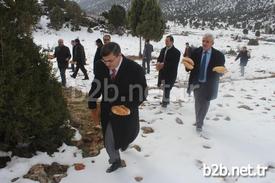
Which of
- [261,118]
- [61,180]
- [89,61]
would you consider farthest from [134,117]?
[89,61]

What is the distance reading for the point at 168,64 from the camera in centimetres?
873

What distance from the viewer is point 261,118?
863 cm

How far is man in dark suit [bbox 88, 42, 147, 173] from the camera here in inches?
183

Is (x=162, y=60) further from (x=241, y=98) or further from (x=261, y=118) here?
(x=241, y=98)

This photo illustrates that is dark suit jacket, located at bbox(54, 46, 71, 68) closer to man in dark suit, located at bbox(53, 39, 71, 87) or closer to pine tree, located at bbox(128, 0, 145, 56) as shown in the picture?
man in dark suit, located at bbox(53, 39, 71, 87)

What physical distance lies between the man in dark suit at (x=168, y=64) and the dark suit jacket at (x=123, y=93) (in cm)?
397

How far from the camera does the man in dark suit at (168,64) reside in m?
8.61

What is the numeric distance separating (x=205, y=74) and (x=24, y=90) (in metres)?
3.49

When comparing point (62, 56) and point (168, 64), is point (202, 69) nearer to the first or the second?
point (168, 64)

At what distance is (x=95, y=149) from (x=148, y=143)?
100 centimetres

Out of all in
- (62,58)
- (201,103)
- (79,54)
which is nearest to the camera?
(201,103)

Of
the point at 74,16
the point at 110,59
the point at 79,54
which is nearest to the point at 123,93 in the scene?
the point at 110,59

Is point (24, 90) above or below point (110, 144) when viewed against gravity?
above

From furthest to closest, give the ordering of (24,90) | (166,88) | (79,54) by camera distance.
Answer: (79,54) → (166,88) → (24,90)
